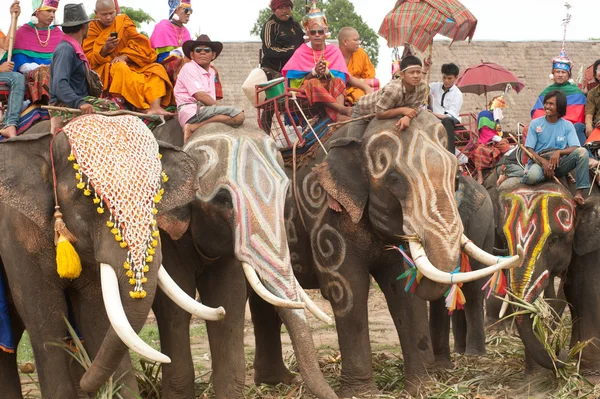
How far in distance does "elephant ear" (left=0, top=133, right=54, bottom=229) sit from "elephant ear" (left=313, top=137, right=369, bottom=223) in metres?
2.52

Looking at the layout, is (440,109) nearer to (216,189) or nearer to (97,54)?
(97,54)

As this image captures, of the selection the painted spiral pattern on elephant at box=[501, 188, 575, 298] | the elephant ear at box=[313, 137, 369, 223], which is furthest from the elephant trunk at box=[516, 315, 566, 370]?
the elephant ear at box=[313, 137, 369, 223]

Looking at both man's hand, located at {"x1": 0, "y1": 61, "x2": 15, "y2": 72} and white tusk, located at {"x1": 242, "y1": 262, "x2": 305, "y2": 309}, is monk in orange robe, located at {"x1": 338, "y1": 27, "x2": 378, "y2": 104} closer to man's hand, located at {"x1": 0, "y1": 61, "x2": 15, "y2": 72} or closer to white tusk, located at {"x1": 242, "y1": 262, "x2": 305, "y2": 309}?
man's hand, located at {"x1": 0, "y1": 61, "x2": 15, "y2": 72}

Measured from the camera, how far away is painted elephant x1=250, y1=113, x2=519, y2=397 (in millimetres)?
7715

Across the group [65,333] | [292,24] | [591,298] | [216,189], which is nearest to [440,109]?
[292,24]

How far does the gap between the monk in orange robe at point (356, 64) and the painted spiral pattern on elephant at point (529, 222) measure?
1.93 meters

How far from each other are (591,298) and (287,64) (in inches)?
127

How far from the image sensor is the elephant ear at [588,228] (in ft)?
28.4

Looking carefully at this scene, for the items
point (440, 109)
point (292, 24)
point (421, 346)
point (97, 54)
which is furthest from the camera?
point (440, 109)

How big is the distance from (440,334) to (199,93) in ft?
10.6

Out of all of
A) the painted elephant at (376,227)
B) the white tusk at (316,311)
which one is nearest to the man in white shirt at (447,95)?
the painted elephant at (376,227)

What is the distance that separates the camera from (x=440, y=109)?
11.9 meters

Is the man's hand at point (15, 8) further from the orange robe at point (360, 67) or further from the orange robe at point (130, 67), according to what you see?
the orange robe at point (360, 67)

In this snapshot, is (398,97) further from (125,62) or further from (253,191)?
(125,62)
